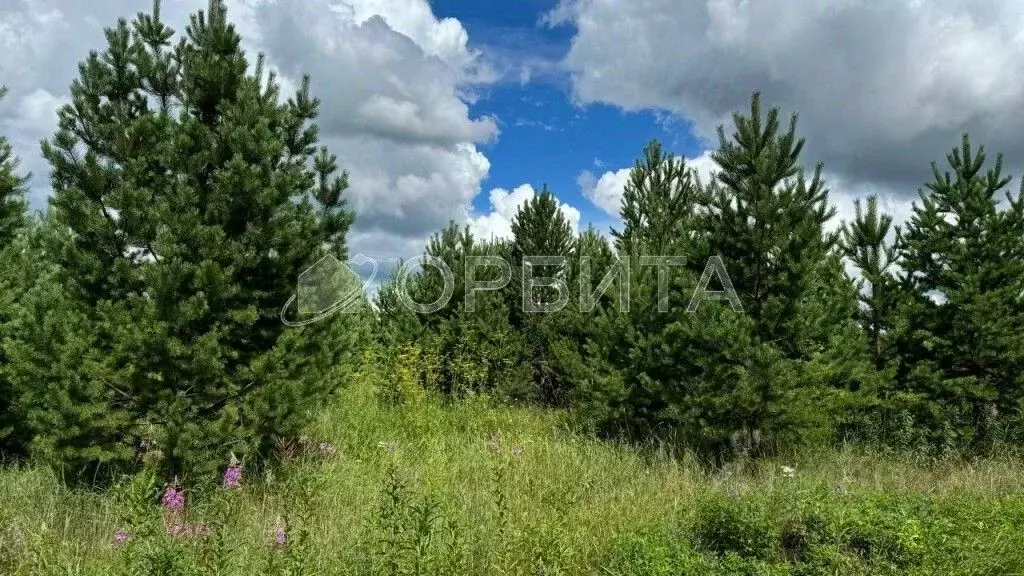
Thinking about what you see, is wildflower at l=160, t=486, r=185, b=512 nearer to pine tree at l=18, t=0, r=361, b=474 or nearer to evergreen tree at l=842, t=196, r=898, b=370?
pine tree at l=18, t=0, r=361, b=474

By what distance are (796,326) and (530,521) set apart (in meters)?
4.05

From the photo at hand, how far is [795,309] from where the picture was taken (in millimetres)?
7844

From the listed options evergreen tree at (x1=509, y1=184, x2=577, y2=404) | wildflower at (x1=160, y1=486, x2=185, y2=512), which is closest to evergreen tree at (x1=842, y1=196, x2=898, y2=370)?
evergreen tree at (x1=509, y1=184, x2=577, y2=404)

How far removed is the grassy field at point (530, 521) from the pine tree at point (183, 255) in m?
0.59

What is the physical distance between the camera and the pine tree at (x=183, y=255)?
5.95 metres

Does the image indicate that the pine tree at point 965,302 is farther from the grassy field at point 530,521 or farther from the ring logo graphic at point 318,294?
the ring logo graphic at point 318,294

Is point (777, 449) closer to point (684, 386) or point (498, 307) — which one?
point (684, 386)

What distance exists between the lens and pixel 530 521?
5379 mm

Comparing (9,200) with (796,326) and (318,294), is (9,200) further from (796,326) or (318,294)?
(796,326)

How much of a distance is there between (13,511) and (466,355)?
8206 millimetres

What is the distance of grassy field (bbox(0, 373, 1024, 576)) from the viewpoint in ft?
14.0

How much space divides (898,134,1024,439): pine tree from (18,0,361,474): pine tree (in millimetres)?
7879

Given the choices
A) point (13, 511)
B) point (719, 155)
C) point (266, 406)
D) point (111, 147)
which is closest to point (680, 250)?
point (719, 155)

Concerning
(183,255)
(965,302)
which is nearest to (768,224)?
(965,302)
